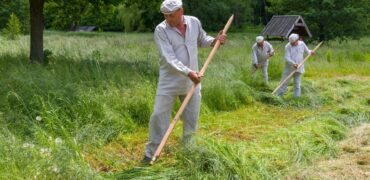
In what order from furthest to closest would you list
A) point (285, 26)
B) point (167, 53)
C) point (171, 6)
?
point (285, 26), point (167, 53), point (171, 6)

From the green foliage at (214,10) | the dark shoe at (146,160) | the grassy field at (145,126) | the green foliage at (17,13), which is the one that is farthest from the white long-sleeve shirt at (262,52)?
the green foliage at (214,10)

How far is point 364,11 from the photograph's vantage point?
25.6 metres

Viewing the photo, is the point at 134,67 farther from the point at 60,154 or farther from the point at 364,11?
the point at 364,11

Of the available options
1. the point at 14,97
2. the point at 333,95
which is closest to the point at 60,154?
the point at 14,97

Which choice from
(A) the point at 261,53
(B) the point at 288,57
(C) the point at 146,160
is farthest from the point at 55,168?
(A) the point at 261,53

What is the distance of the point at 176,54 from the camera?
488 centimetres

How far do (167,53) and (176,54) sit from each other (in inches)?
6.6

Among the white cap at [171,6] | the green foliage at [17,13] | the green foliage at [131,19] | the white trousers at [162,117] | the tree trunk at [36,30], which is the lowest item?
the green foliage at [131,19]

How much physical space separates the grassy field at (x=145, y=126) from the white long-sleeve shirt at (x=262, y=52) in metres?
0.45

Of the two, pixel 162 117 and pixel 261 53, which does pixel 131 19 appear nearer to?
pixel 261 53

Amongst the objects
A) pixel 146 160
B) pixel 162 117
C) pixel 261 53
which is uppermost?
pixel 162 117

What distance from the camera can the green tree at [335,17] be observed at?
25000 millimetres

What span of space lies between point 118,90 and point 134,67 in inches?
94.1

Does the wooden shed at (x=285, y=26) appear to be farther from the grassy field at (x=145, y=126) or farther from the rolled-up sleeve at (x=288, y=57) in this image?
the rolled-up sleeve at (x=288, y=57)
